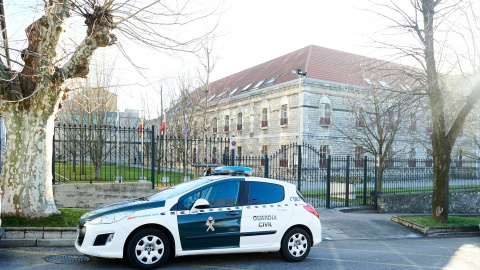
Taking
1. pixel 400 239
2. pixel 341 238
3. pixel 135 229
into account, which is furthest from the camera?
pixel 400 239

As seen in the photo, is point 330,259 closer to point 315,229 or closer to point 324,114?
point 315,229

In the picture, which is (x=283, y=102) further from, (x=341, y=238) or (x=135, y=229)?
(x=135, y=229)

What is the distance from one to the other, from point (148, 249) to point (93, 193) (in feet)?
22.0

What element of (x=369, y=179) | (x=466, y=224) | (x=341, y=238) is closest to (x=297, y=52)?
(x=369, y=179)

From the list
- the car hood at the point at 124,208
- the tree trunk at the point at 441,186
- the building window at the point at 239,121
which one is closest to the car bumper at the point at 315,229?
the car hood at the point at 124,208

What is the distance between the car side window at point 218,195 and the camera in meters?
6.57

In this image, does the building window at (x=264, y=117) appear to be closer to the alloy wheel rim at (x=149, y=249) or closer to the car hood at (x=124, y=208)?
the car hood at (x=124, y=208)

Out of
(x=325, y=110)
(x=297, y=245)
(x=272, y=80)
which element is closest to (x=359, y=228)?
(x=297, y=245)

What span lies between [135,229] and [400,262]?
17.3 feet

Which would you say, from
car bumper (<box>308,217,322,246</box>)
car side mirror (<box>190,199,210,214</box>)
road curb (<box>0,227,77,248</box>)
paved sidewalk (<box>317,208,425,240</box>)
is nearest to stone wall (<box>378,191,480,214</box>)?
paved sidewalk (<box>317,208,425,240</box>)

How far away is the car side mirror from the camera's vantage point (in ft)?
21.0

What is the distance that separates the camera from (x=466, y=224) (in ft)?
43.1

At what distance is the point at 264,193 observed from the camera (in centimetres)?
718

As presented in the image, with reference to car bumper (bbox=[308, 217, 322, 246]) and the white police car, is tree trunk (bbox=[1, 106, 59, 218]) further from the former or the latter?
car bumper (bbox=[308, 217, 322, 246])
